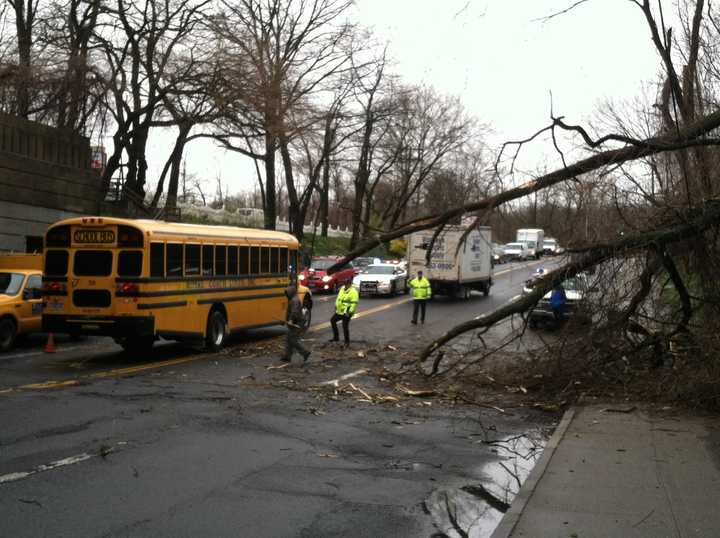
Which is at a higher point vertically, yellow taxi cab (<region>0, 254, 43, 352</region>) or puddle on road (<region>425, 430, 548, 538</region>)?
yellow taxi cab (<region>0, 254, 43, 352</region>)

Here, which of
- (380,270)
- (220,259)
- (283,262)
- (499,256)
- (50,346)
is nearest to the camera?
(50,346)

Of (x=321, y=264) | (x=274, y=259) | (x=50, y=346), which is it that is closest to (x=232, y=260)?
(x=274, y=259)

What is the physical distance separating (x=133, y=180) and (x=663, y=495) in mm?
32523

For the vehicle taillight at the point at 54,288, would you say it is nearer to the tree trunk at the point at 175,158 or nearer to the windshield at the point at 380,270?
the tree trunk at the point at 175,158

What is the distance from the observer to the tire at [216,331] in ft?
59.0

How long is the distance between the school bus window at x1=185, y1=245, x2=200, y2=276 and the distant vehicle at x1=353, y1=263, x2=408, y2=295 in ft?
65.6

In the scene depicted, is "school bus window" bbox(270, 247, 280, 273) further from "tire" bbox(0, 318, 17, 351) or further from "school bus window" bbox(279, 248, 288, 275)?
"tire" bbox(0, 318, 17, 351)

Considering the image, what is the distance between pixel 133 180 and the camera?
36.4 meters

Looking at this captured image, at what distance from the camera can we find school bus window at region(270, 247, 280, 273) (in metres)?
21.0

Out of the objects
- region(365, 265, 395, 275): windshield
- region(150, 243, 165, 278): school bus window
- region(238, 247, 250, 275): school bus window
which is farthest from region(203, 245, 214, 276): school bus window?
region(365, 265, 395, 275): windshield

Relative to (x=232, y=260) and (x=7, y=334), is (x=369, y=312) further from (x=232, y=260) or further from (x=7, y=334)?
(x=7, y=334)

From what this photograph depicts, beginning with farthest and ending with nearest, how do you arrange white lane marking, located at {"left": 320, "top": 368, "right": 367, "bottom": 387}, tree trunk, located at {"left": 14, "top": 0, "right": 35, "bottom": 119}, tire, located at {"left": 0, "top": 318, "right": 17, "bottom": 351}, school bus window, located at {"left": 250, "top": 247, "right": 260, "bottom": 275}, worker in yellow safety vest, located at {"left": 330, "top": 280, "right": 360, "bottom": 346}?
tree trunk, located at {"left": 14, "top": 0, "right": 35, "bottom": 119} → school bus window, located at {"left": 250, "top": 247, "right": 260, "bottom": 275} → worker in yellow safety vest, located at {"left": 330, "top": 280, "right": 360, "bottom": 346} → tire, located at {"left": 0, "top": 318, "right": 17, "bottom": 351} → white lane marking, located at {"left": 320, "top": 368, "right": 367, "bottom": 387}

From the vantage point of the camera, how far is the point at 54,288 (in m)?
16.0

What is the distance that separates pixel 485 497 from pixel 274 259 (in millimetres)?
14329
